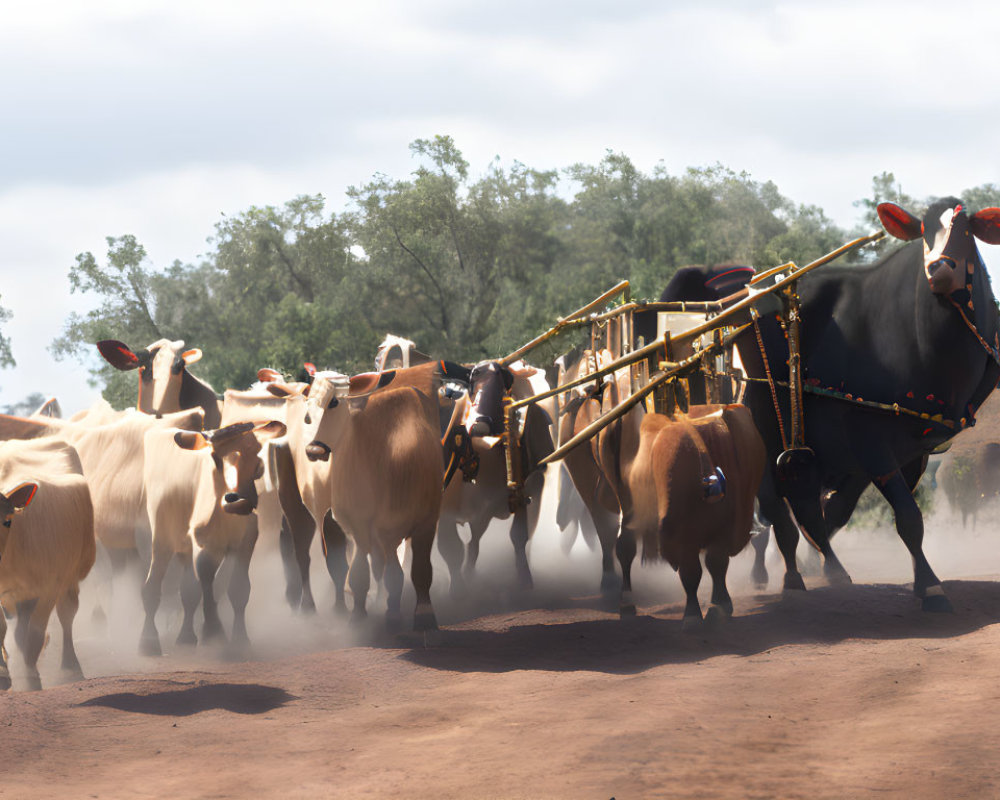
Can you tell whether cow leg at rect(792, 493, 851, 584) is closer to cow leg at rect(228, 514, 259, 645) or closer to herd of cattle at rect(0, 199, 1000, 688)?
herd of cattle at rect(0, 199, 1000, 688)

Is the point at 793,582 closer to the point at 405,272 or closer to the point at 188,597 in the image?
the point at 188,597

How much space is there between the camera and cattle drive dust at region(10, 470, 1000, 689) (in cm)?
1149

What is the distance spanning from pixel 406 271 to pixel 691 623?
87.0ft

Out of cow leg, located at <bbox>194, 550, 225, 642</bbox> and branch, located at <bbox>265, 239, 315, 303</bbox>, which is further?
branch, located at <bbox>265, 239, 315, 303</bbox>

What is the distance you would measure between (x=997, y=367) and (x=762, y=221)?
105 feet

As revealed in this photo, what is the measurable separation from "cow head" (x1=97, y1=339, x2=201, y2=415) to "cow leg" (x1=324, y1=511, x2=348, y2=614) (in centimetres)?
298

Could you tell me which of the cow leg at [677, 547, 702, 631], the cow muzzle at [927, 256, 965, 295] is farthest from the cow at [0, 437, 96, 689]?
the cow muzzle at [927, 256, 965, 295]

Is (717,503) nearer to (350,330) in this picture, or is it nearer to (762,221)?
(350,330)

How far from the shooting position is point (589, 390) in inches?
489

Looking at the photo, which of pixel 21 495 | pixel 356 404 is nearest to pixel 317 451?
pixel 356 404

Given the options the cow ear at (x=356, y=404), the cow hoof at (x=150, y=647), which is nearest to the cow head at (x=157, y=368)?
the cow hoof at (x=150, y=647)

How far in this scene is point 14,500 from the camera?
902cm

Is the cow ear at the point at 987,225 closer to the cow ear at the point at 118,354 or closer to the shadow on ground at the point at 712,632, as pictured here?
the shadow on ground at the point at 712,632

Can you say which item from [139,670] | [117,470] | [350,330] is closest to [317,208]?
[350,330]
